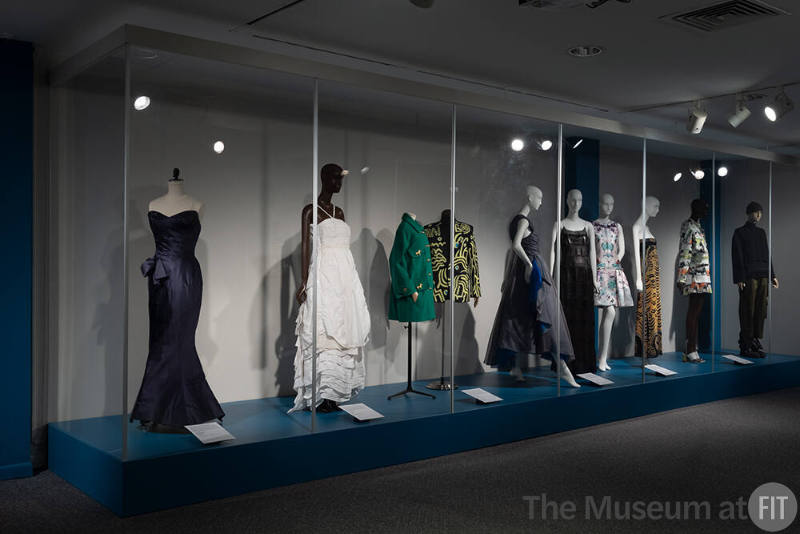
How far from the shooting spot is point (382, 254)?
5039mm

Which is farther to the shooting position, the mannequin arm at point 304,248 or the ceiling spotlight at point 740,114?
the ceiling spotlight at point 740,114

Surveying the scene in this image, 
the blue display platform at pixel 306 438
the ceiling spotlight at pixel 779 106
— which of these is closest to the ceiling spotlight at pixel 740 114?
the ceiling spotlight at pixel 779 106

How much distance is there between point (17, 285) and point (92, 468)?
119 cm

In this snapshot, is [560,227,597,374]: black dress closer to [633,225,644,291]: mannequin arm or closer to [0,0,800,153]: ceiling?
[633,225,644,291]: mannequin arm

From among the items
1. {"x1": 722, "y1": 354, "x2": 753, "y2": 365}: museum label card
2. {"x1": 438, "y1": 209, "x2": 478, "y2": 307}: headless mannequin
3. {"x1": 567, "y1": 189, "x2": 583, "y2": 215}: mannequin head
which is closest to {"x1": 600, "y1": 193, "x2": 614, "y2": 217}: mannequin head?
{"x1": 567, "y1": 189, "x2": 583, "y2": 215}: mannequin head

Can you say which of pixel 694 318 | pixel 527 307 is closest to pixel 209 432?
pixel 527 307

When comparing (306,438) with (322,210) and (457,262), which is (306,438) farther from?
(457,262)

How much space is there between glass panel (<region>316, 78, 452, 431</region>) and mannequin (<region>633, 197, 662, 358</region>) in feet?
7.10

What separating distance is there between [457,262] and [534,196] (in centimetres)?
84

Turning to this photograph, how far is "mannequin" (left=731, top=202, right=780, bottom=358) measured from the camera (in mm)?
7578

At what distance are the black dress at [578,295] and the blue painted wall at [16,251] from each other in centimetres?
364

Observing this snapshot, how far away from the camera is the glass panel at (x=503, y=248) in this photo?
17.1 feet

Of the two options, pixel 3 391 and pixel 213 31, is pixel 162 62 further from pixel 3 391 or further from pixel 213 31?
pixel 3 391

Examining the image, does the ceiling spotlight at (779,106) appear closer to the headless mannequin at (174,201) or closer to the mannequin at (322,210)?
the mannequin at (322,210)
